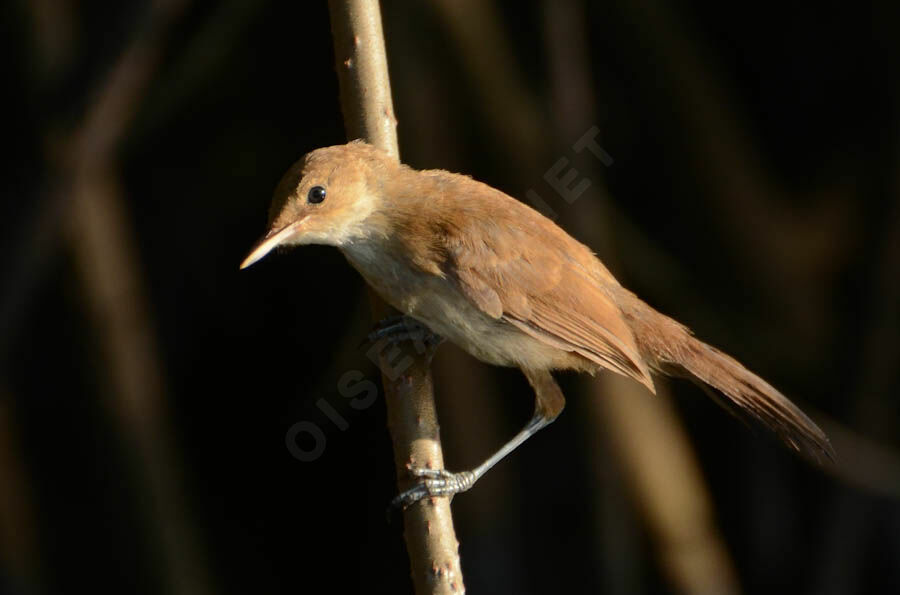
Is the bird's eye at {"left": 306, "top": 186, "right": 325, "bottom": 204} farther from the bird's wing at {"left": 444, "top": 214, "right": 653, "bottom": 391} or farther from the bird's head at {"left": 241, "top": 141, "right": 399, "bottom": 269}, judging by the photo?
the bird's wing at {"left": 444, "top": 214, "right": 653, "bottom": 391}

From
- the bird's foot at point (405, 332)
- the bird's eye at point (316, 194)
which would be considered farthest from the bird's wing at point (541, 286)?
the bird's eye at point (316, 194)

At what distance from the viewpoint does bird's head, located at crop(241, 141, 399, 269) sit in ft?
6.13

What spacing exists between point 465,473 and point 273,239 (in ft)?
1.99

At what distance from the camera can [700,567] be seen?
3084mm

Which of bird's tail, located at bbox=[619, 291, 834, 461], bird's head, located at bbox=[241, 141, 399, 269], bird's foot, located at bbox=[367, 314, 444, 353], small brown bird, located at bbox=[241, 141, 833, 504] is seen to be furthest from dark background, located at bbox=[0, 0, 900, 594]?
bird's head, located at bbox=[241, 141, 399, 269]

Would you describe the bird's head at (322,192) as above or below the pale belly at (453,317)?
above

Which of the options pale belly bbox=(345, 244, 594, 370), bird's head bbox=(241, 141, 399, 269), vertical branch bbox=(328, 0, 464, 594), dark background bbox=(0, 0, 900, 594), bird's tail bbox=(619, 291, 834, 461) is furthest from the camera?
dark background bbox=(0, 0, 900, 594)

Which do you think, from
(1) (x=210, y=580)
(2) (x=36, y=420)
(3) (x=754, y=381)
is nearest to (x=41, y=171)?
(2) (x=36, y=420)

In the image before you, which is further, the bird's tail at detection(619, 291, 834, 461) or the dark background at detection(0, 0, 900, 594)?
the dark background at detection(0, 0, 900, 594)

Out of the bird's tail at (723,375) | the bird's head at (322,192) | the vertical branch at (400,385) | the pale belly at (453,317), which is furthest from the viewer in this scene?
the bird's tail at (723,375)

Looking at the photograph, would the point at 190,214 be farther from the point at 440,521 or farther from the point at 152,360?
the point at 440,521

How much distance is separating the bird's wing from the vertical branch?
0.65ft

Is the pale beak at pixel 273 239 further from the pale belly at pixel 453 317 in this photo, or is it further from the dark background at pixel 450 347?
the dark background at pixel 450 347

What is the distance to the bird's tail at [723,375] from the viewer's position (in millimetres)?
2133
